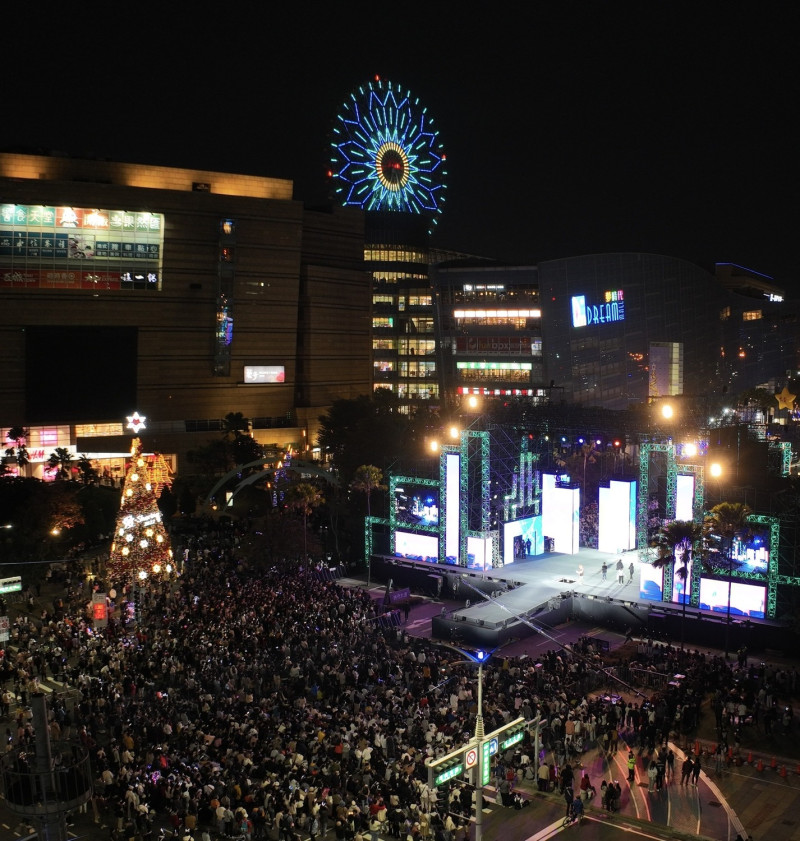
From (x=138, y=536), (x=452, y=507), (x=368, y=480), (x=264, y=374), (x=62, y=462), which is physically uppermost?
(x=264, y=374)

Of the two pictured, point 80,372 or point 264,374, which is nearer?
point 80,372

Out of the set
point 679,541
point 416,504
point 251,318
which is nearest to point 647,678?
point 679,541

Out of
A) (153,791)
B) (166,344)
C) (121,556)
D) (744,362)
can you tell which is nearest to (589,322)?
(744,362)

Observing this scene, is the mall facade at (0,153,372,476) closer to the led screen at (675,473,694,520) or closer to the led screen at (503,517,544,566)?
the led screen at (503,517,544,566)

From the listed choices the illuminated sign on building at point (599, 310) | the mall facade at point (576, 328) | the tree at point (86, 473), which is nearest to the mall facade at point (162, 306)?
the tree at point (86, 473)

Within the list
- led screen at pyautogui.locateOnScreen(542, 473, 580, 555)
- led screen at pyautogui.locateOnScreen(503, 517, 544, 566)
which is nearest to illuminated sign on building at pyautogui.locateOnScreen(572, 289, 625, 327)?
led screen at pyautogui.locateOnScreen(503, 517, 544, 566)

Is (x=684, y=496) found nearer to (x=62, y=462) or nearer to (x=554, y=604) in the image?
(x=554, y=604)
